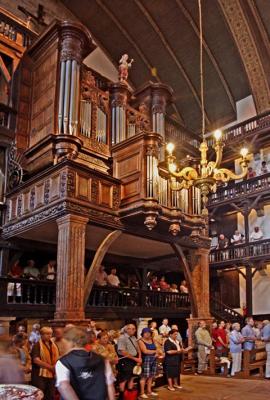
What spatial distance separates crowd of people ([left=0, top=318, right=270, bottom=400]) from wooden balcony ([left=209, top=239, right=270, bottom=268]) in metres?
4.25

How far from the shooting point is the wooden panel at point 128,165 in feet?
34.3

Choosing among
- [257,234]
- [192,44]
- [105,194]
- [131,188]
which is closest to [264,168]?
[257,234]

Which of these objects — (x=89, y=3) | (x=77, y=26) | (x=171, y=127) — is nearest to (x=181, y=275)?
A: (x=171, y=127)

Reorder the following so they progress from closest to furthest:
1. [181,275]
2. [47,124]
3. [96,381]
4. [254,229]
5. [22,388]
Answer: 1. [96,381]
2. [22,388]
3. [47,124]
4. [181,275]
5. [254,229]

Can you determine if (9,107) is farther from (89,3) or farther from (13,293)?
(89,3)

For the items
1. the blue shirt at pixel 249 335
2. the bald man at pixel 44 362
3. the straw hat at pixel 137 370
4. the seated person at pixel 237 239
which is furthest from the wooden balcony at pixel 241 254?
the bald man at pixel 44 362

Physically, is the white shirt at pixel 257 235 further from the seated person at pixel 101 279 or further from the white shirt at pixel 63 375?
the white shirt at pixel 63 375

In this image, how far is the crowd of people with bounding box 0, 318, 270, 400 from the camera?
3.58m

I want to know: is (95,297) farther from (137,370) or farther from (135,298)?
(137,370)

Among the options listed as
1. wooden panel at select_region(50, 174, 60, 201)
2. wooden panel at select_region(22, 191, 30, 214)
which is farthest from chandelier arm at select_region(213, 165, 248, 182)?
wooden panel at select_region(22, 191, 30, 214)

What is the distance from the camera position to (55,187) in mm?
9859

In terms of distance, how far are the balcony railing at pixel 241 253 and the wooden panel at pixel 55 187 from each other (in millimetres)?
10264

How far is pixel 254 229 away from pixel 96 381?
54.5 ft

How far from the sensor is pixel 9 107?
41.0ft
